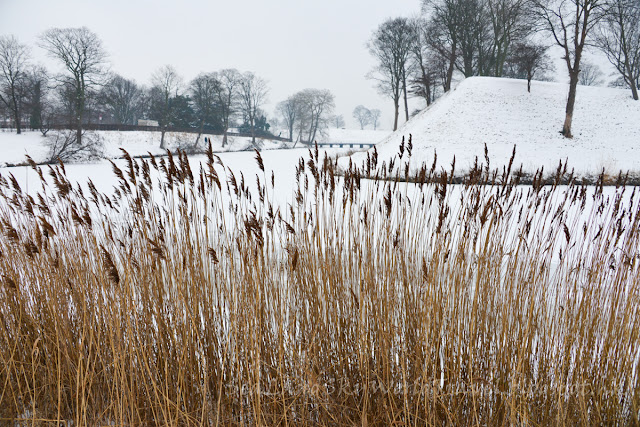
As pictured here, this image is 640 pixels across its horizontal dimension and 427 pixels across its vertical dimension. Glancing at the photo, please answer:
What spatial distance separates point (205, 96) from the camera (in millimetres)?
27188

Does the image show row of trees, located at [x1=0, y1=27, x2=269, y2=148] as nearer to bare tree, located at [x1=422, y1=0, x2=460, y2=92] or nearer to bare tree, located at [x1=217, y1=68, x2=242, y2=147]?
bare tree, located at [x1=217, y1=68, x2=242, y2=147]

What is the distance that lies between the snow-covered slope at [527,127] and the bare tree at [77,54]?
38.9 ft

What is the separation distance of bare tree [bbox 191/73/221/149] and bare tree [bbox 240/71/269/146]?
5830mm

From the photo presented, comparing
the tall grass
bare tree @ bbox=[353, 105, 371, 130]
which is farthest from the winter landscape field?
bare tree @ bbox=[353, 105, 371, 130]

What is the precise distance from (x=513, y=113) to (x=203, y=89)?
71.0 ft

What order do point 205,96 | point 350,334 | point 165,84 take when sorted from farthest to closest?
point 205,96 < point 165,84 < point 350,334

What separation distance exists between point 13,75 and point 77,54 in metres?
3.18

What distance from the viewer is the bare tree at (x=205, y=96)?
26172 mm

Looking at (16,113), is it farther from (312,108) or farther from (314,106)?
(314,106)

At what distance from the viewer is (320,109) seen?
1532 inches

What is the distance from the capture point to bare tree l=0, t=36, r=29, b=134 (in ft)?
38.6

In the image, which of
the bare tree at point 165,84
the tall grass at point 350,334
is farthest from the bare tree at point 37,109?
the tall grass at point 350,334

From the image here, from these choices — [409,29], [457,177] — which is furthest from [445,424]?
[409,29]

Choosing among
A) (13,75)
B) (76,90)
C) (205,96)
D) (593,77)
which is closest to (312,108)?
(205,96)
